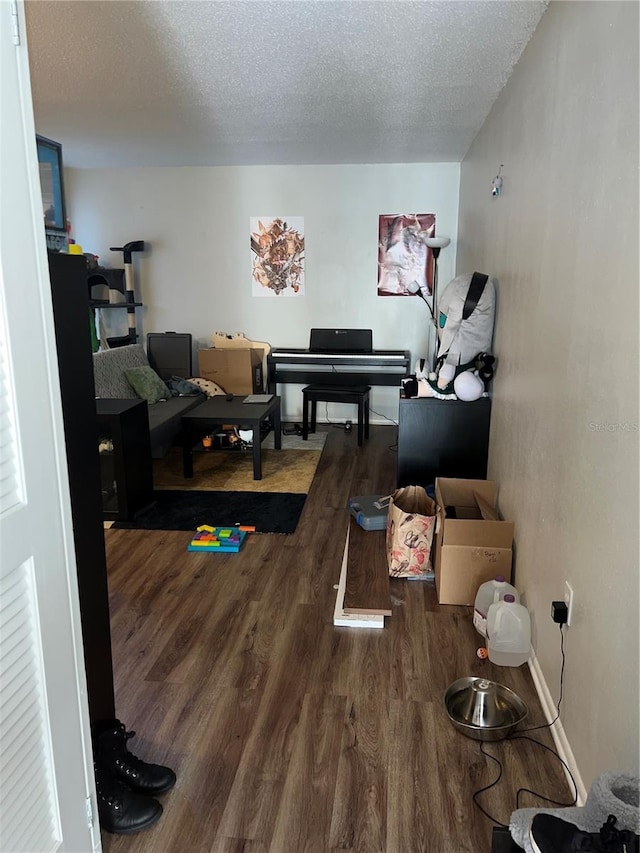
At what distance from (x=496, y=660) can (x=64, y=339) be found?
1668 mm

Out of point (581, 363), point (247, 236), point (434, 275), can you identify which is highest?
point (247, 236)

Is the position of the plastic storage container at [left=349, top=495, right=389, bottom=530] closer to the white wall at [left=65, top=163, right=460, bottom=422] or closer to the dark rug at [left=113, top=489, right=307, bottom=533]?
the dark rug at [left=113, top=489, right=307, bottom=533]

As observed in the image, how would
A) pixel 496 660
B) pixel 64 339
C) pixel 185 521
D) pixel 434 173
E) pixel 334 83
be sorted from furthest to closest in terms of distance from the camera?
pixel 434 173 → pixel 185 521 → pixel 334 83 → pixel 496 660 → pixel 64 339

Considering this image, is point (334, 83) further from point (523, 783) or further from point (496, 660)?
point (523, 783)

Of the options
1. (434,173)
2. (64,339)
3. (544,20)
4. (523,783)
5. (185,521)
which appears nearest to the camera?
(64,339)

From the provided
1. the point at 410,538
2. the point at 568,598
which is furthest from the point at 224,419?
the point at 568,598

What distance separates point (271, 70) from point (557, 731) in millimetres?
2791

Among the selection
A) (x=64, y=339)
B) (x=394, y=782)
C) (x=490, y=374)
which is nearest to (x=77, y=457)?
(x=64, y=339)

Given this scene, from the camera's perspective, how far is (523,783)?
4.98ft

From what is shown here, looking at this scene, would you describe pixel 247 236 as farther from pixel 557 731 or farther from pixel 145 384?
pixel 557 731

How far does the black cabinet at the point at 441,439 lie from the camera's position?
3062mm

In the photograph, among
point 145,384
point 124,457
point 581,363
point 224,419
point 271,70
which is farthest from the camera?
point 145,384

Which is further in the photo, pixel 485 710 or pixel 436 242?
pixel 436 242

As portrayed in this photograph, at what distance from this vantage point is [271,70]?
8.80 feet
